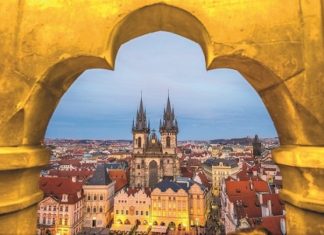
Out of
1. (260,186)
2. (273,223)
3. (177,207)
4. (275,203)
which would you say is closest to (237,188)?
(260,186)

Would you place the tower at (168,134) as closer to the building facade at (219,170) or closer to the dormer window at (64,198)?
the building facade at (219,170)

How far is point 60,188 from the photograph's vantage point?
4319 cm

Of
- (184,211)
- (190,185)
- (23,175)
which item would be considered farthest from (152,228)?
(23,175)

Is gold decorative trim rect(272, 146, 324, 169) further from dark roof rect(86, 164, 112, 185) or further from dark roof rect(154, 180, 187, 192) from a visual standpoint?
dark roof rect(86, 164, 112, 185)

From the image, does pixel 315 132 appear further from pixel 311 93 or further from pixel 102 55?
pixel 102 55

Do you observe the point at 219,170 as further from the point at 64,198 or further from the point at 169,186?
the point at 64,198

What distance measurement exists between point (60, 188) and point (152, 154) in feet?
107

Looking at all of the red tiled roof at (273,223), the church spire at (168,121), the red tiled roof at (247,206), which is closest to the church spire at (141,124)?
the church spire at (168,121)

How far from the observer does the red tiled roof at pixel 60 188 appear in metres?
42.0

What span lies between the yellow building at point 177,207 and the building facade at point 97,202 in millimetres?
8432

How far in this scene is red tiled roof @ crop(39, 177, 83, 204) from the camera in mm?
42000

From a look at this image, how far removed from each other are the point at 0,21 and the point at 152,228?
5223cm

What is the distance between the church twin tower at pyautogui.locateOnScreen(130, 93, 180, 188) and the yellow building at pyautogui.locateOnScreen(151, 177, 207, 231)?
17.6 m

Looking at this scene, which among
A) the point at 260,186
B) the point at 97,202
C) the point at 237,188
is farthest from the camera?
the point at 97,202
